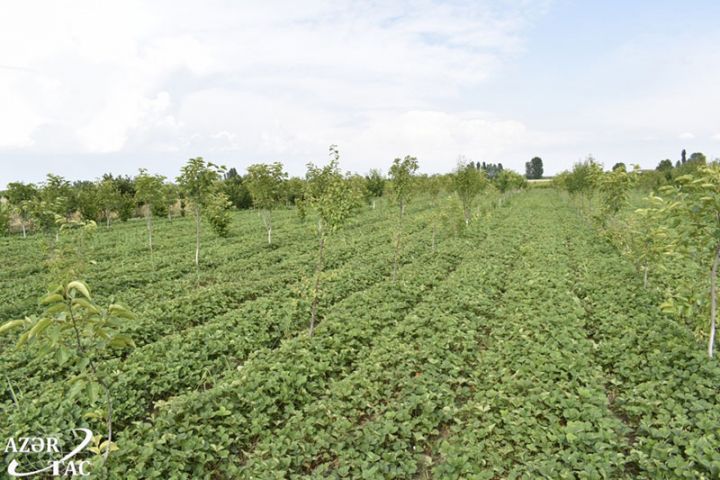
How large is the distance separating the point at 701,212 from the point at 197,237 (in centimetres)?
1431

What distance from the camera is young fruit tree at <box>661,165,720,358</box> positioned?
22.4 ft

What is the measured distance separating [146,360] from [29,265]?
47.7 ft

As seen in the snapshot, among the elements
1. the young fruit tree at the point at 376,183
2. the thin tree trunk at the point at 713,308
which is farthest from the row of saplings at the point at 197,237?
the young fruit tree at the point at 376,183

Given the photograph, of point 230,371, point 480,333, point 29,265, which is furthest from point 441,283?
point 29,265

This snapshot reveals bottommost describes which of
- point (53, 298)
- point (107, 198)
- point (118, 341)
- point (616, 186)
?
point (118, 341)

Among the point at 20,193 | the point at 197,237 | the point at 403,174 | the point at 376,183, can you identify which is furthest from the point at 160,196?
the point at 376,183

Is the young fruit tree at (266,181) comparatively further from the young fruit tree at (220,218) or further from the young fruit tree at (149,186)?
the young fruit tree at (149,186)

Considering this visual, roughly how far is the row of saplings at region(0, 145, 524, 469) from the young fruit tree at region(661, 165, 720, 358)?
6734mm

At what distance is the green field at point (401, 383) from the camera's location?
5.43m

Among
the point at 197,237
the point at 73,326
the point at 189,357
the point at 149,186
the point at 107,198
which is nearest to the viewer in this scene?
the point at 73,326

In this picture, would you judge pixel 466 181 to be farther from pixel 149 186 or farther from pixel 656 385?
pixel 656 385

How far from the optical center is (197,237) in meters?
14.6

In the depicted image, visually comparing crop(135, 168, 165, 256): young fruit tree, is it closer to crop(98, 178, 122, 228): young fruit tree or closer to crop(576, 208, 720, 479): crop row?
crop(98, 178, 122, 228): young fruit tree

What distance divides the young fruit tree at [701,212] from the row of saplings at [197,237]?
265 inches
